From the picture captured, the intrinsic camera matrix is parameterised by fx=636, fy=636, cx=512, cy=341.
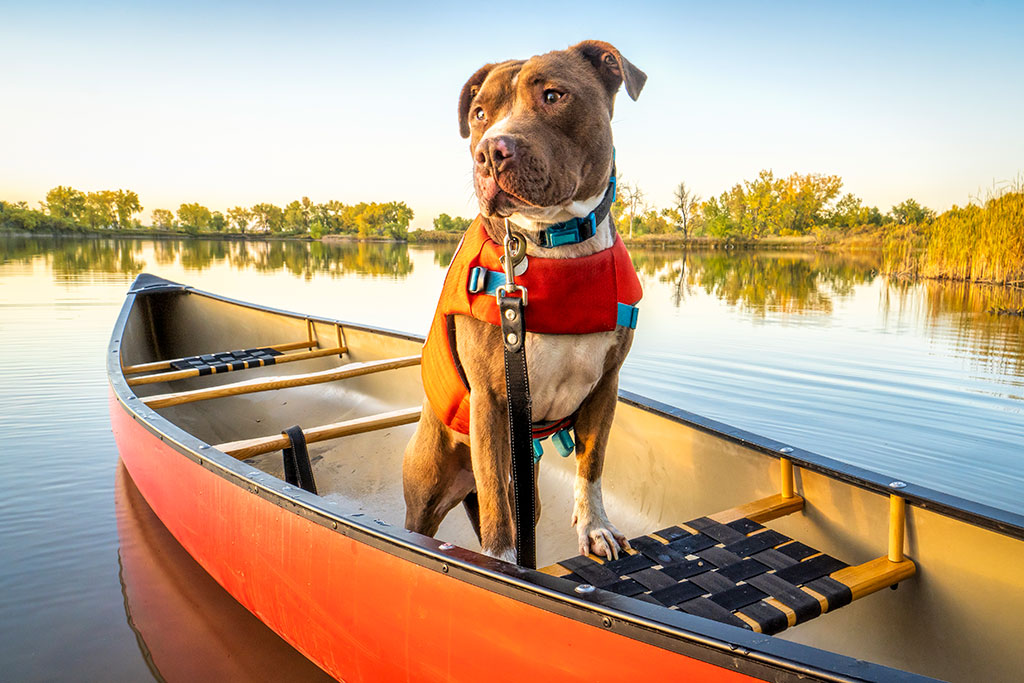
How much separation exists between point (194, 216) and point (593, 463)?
121706 mm

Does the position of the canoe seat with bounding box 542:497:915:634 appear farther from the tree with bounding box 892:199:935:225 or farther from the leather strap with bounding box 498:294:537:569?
the tree with bounding box 892:199:935:225

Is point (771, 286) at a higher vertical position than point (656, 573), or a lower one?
higher

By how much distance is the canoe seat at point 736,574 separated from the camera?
2027 millimetres

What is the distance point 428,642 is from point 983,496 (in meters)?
4.81

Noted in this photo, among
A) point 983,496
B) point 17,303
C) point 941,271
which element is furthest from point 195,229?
point 983,496

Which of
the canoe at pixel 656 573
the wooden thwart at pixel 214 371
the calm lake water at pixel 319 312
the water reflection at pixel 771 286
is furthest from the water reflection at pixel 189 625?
the water reflection at pixel 771 286

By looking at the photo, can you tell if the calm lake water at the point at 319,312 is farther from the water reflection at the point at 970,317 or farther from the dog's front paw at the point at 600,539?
the dog's front paw at the point at 600,539

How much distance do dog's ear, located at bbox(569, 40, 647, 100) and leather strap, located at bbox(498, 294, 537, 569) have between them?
825 mm

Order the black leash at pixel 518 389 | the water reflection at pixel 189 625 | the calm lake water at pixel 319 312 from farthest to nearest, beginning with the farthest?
the calm lake water at pixel 319 312 < the water reflection at pixel 189 625 < the black leash at pixel 518 389

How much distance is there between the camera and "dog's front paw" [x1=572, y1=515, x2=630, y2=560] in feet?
7.86

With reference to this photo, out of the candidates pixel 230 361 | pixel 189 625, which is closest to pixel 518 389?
pixel 189 625

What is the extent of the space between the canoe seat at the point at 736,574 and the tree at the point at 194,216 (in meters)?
118

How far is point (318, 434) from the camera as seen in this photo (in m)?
3.58

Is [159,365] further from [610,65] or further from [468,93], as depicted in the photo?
[610,65]
